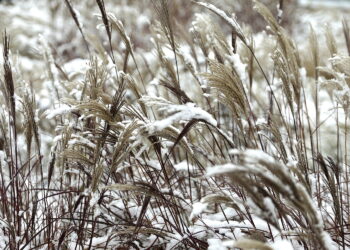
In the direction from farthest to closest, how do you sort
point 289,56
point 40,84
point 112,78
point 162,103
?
point 40,84
point 112,78
point 289,56
point 162,103

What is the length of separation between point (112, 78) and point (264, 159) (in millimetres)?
1175

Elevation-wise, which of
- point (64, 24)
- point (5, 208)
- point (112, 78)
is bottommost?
point (5, 208)

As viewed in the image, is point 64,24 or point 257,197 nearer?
point 257,197

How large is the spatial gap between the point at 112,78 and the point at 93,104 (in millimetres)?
852

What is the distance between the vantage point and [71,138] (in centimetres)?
119

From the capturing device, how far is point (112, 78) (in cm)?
178

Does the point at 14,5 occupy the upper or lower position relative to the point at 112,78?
upper

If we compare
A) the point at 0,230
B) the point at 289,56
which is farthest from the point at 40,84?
the point at 289,56

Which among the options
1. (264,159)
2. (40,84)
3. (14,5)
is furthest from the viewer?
(14,5)

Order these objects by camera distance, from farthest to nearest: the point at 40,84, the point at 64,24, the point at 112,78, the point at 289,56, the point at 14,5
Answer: the point at 14,5 → the point at 64,24 → the point at 40,84 → the point at 112,78 → the point at 289,56

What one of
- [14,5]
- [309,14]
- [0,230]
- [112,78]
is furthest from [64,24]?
[0,230]

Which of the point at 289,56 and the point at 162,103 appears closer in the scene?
the point at 162,103

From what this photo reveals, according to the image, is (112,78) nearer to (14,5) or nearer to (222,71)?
(222,71)

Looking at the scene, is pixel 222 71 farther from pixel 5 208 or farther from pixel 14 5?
pixel 14 5
